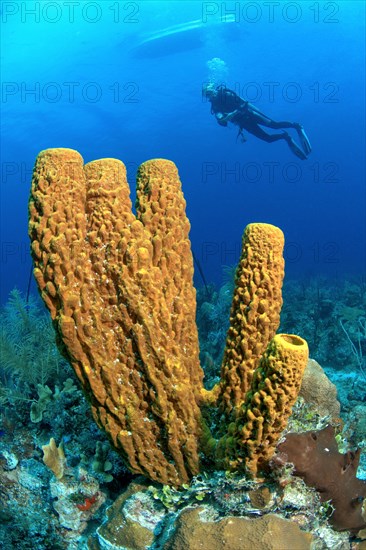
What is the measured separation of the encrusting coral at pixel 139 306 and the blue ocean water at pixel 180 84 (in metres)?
21.8

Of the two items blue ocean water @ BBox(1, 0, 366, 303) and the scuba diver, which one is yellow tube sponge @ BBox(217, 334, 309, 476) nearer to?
the scuba diver

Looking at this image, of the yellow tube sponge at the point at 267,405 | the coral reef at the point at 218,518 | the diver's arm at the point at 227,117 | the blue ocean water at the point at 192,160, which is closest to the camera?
the yellow tube sponge at the point at 267,405

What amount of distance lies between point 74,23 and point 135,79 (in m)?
12.5

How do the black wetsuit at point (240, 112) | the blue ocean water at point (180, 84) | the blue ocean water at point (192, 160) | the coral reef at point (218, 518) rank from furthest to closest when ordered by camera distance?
1. the blue ocean water at point (180, 84)
2. the black wetsuit at point (240, 112)
3. the blue ocean water at point (192, 160)
4. the coral reef at point (218, 518)

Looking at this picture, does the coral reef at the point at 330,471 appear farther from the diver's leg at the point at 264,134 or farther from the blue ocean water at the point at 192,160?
the diver's leg at the point at 264,134

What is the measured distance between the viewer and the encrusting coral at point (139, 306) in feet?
7.40

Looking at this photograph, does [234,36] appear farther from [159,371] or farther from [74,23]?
[159,371]

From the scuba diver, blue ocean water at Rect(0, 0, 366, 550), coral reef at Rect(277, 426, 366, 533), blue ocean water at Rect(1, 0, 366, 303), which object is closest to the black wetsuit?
the scuba diver

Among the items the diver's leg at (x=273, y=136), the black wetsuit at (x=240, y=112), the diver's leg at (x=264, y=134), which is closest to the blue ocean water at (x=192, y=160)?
the black wetsuit at (x=240, y=112)

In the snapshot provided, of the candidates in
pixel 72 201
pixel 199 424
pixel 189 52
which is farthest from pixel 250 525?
pixel 189 52

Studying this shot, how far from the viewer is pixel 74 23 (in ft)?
124

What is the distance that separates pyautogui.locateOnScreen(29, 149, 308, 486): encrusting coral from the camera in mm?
2256

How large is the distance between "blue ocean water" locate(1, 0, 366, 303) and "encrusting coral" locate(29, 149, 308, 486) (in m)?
21.8

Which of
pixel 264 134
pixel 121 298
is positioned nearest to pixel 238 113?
pixel 264 134
